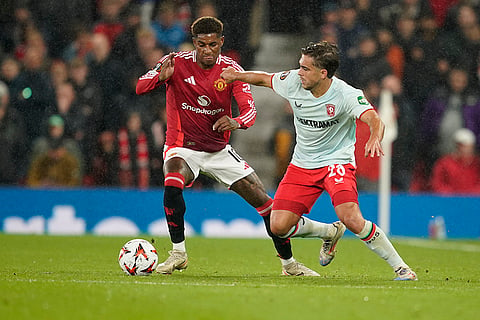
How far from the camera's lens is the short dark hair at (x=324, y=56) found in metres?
7.73

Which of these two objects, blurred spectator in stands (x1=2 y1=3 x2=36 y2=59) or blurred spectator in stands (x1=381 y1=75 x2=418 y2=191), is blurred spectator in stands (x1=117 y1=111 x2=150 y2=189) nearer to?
blurred spectator in stands (x1=2 y1=3 x2=36 y2=59)

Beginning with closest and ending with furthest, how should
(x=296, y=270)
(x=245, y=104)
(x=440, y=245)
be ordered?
1. (x=296, y=270)
2. (x=245, y=104)
3. (x=440, y=245)

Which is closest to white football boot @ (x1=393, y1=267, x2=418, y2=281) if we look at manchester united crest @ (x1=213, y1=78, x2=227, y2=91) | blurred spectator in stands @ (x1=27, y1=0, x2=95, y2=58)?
manchester united crest @ (x1=213, y1=78, x2=227, y2=91)

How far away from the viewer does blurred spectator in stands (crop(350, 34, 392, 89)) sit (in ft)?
47.4

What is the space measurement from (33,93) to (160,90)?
6.54 feet

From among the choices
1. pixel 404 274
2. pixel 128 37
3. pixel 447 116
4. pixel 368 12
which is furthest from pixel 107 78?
pixel 404 274

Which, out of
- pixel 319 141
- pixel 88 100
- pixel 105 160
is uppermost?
pixel 319 141

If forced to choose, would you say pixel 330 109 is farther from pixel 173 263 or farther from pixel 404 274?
pixel 173 263

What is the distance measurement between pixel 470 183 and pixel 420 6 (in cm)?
306

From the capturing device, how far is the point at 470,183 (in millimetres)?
14570

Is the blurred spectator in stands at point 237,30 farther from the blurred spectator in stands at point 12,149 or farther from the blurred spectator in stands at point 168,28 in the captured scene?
the blurred spectator in stands at point 12,149

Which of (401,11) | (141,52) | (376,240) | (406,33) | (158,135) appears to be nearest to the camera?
(376,240)

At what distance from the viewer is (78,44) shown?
14883mm

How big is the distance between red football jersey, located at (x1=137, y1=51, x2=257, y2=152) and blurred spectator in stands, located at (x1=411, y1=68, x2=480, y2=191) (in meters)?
6.67
